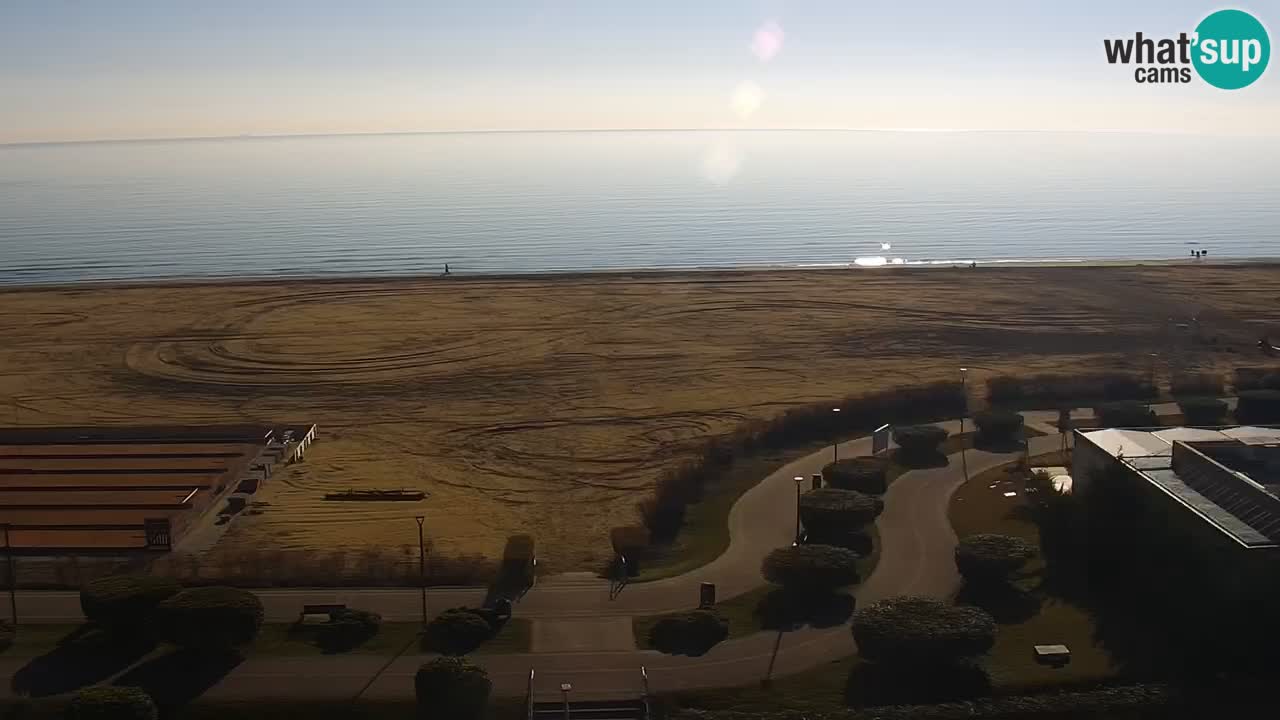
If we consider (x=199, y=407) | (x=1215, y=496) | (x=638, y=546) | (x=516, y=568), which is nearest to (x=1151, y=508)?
(x=1215, y=496)

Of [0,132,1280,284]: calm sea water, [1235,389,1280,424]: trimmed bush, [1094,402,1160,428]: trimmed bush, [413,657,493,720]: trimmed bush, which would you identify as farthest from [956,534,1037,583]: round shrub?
[0,132,1280,284]: calm sea water

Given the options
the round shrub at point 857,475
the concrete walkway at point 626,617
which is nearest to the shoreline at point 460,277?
the round shrub at point 857,475

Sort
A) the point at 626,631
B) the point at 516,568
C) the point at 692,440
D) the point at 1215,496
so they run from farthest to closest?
the point at 692,440 < the point at 516,568 < the point at 1215,496 < the point at 626,631

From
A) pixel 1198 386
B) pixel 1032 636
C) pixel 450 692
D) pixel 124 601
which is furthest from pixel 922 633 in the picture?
pixel 1198 386

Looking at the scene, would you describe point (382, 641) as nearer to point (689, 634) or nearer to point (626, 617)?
point (626, 617)

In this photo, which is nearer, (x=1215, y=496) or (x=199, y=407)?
(x=1215, y=496)

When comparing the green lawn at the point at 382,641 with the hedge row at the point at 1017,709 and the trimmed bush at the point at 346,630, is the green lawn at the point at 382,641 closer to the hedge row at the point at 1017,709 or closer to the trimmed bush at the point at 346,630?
the trimmed bush at the point at 346,630

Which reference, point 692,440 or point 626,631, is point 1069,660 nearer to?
point 626,631
